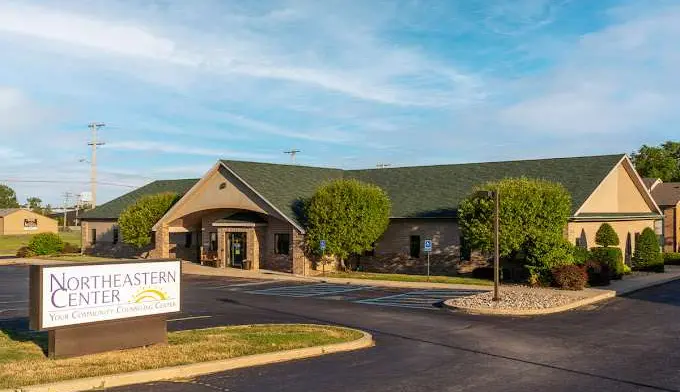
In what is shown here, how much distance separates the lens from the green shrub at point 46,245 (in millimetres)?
54125

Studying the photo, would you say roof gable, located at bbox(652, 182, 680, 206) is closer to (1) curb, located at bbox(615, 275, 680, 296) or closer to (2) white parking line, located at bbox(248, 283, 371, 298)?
(1) curb, located at bbox(615, 275, 680, 296)

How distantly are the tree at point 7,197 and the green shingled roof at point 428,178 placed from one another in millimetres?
158112

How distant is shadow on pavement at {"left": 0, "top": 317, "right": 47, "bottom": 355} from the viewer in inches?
590

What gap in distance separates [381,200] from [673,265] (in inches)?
848

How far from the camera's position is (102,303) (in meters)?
13.8

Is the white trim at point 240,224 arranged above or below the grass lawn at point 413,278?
above

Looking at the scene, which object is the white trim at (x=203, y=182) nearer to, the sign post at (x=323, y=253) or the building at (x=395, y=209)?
the building at (x=395, y=209)

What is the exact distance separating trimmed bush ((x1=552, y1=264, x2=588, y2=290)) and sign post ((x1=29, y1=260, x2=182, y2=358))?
60.8ft

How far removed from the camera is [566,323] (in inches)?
760

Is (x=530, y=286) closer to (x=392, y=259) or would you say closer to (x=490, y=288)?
(x=490, y=288)

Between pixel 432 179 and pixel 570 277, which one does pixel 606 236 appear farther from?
pixel 432 179

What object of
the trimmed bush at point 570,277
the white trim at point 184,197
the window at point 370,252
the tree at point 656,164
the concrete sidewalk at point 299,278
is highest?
the tree at point 656,164

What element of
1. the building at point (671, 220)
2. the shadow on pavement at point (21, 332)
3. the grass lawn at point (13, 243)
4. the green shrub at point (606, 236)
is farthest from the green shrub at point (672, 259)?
the grass lawn at point (13, 243)

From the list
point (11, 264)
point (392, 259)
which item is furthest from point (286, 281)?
point (11, 264)
